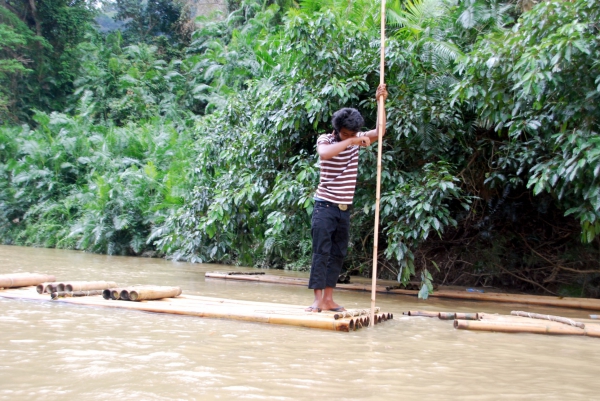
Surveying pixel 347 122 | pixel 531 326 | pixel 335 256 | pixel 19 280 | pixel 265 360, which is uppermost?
pixel 347 122

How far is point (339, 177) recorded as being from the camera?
4531mm

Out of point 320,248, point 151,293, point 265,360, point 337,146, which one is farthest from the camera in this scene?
point 151,293

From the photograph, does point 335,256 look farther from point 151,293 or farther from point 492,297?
point 492,297

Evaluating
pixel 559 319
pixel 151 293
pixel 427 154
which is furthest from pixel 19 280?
pixel 559 319

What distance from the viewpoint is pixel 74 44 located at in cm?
2441

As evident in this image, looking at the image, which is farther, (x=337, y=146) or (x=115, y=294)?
(x=115, y=294)

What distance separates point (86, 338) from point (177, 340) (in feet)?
1.69

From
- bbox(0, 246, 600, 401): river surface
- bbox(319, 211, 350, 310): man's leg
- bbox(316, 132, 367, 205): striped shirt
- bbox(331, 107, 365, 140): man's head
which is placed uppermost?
bbox(331, 107, 365, 140): man's head

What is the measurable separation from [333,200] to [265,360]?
74.5 inches

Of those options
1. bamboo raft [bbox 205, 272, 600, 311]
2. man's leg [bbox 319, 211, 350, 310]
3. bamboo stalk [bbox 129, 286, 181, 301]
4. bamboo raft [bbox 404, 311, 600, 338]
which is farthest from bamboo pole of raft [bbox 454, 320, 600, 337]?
bamboo stalk [bbox 129, 286, 181, 301]

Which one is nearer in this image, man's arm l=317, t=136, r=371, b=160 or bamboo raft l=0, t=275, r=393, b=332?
bamboo raft l=0, t=275, r=393, b=332

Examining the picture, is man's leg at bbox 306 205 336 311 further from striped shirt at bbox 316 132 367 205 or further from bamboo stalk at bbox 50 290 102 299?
bamboo stalk at bbox 50 290 102 299

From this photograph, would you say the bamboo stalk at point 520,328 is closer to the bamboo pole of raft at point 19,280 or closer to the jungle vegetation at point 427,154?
the jungle vegetation at point 427,154

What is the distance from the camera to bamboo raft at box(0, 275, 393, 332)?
12.9ft
